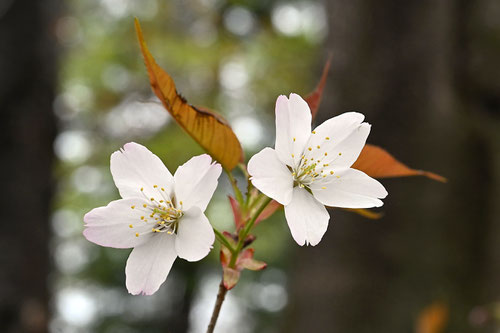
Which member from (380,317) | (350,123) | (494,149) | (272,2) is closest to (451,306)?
(380,317)

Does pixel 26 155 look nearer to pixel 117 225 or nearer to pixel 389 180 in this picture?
pixel 389 180

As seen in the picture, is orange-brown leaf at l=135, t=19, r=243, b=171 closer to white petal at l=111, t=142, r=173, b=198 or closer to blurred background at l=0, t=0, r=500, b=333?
white petal at l=111, t=142, r=173, b=198

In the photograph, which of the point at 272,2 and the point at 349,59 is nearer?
the point at 349,59

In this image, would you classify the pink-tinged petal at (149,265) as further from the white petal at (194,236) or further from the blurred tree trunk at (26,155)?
the blurred tree trunk at (26,155)

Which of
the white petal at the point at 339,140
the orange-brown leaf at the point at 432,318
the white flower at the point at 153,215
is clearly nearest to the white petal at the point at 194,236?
the white flower at the point at 153,215

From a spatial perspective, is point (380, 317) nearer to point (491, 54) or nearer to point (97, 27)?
point (491, 54)

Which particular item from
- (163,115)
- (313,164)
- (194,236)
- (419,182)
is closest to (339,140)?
(313,164)
